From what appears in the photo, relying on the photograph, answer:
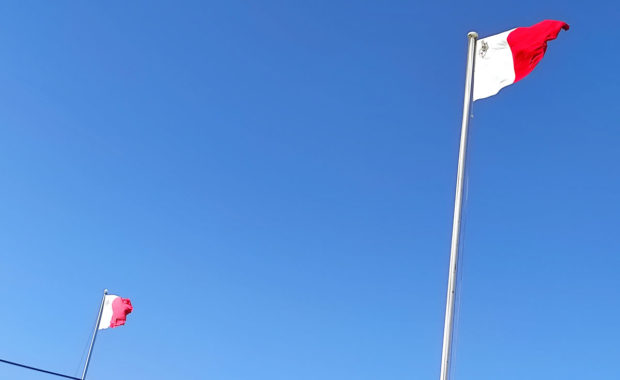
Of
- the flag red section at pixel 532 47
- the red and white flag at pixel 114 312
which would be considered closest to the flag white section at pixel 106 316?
the red and white flag at pixel 114 312

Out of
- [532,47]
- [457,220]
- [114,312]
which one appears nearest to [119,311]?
[114,312]

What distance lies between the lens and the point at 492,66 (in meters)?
14.4

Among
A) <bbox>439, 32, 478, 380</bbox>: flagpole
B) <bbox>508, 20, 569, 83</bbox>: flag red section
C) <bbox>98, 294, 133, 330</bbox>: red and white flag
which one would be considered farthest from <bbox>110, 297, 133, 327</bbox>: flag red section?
<bbox>508, 20, 569, 83</bbox>: flag red section

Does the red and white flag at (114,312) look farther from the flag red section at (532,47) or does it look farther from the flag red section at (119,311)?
the flag red section at (532,47)

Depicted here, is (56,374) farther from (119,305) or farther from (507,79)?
(119,305)

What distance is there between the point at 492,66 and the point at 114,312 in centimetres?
2766

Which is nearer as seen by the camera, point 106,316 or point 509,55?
point 509,55

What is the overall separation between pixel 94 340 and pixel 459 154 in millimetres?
26805

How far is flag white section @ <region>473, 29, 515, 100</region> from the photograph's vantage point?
46.8 ft

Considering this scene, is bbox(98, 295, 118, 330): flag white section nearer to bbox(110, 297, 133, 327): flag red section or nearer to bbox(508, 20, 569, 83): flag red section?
bbox(110, 297, 133, 327): flag red section

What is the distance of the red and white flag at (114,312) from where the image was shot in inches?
1442

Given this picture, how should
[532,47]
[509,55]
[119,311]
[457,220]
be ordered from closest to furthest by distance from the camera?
[457,220]
[532,47]
[509,55]
[119,311]

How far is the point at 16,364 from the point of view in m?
16.3

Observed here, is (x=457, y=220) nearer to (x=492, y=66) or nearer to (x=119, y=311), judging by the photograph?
(x=492, y=66)
